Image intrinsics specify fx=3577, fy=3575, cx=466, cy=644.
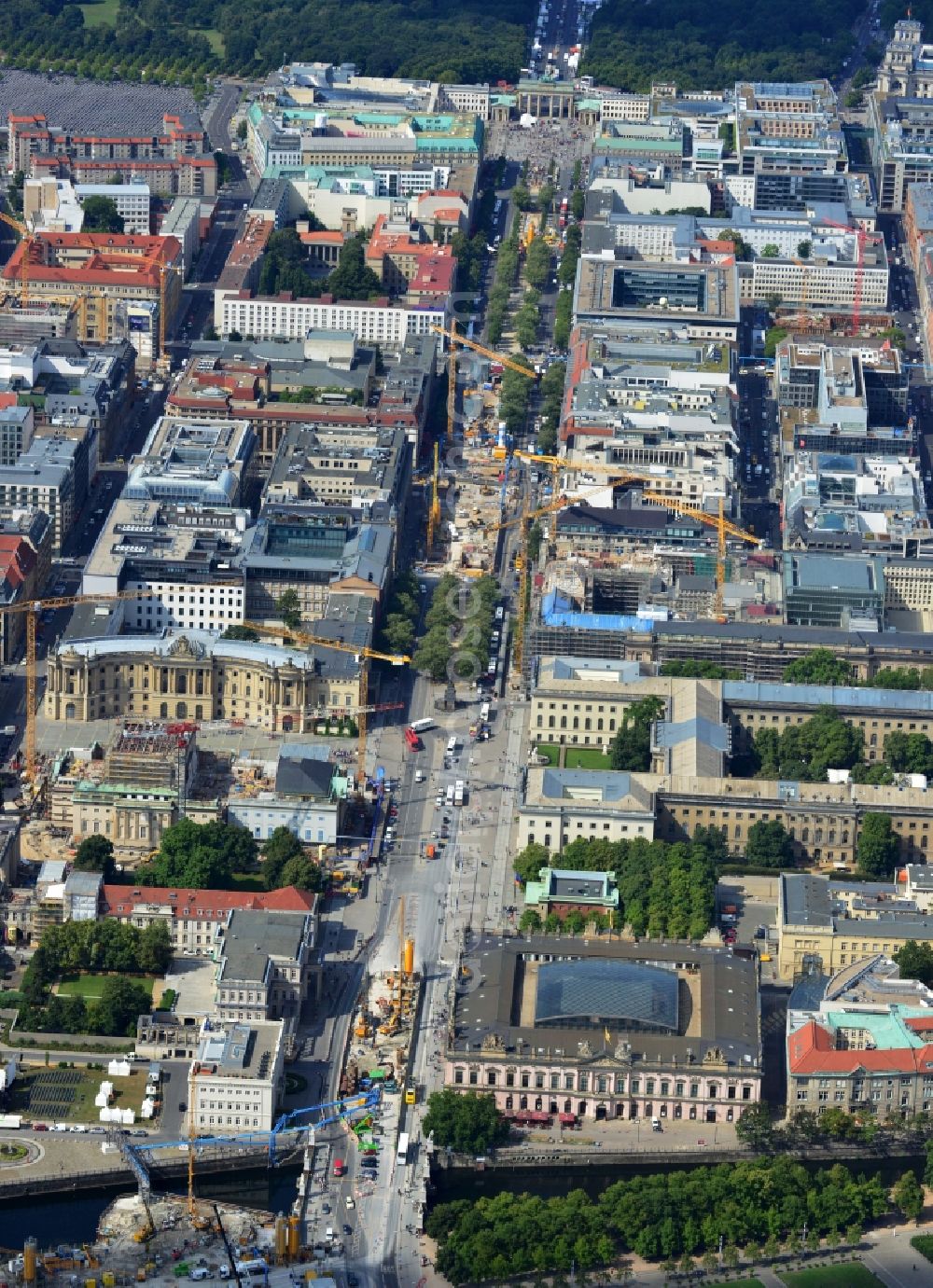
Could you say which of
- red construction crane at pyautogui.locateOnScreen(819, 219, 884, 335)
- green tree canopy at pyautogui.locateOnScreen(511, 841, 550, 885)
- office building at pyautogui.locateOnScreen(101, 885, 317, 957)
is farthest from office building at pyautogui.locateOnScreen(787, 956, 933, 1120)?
red construction crane at pyautogui.locateOnScreen(819, 219, 884, 335)

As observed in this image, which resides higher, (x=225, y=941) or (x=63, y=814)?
(x=63, y=814)

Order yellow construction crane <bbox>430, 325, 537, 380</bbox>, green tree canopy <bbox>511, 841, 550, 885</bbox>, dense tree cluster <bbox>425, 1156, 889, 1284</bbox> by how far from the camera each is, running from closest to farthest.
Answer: dense tree cluster <bbox>425, 1156, 889, 1284</bbox>, green tree canopy <bbox>511, 841, 550, 885</bbox>, yellow construction crane <bbox>430, 325, 537, 380</bbox>

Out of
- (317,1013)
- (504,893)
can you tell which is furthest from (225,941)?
(504,893)

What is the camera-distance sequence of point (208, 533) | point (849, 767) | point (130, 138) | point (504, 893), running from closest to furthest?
point (504, 893) → point (849, 767) → point (208, 533) → point (130, 138)

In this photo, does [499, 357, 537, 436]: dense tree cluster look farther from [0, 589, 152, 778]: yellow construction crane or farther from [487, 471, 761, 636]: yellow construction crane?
[0, 589, 152, 778]: yellow construction crane

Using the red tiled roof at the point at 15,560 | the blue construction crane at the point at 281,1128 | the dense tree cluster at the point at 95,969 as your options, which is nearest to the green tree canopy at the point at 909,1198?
the blue construction crane at the point at 281,1128

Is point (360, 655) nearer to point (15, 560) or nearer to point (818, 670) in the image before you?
point (15, 560)

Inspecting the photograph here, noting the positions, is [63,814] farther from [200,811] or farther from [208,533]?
[208,533]

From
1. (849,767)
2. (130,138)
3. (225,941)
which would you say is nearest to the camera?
(225,941)
